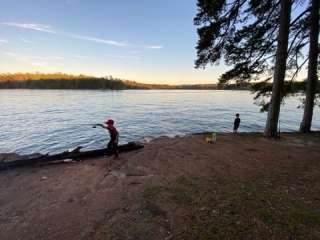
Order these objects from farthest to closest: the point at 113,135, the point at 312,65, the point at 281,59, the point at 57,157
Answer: the point at 312,65 → the point at 281,59 → the point at 113,135 → the point at 57,157

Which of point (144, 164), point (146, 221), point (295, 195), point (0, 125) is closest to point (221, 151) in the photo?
point (144, 164)

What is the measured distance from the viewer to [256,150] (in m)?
8.82

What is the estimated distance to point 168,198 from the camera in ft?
15.4

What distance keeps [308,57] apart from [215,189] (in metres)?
11.5

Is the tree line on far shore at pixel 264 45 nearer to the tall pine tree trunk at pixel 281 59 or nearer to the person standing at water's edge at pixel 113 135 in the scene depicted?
the tall pine tree trunk at pixel 281 59

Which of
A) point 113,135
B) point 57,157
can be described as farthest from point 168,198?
point 57,157

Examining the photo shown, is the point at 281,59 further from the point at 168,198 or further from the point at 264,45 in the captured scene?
the point at 168,198

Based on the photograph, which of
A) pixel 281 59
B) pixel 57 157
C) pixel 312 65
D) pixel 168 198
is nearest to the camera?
pixel 168 198

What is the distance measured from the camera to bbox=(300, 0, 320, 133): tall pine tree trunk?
10.8 m

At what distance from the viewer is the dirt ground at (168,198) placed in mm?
3576

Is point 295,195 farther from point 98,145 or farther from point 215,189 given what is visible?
point 98,145

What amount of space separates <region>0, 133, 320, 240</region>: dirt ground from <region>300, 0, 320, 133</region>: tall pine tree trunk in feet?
19.8

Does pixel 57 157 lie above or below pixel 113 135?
below

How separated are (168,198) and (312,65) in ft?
40.9
